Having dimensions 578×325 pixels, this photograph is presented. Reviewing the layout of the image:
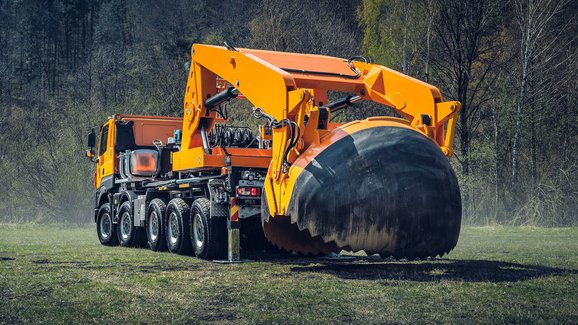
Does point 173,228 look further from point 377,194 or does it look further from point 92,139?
point 377,194

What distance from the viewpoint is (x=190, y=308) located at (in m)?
9.03

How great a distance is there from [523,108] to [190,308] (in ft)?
81.8

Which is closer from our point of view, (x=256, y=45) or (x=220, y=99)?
(x=220, y=99)

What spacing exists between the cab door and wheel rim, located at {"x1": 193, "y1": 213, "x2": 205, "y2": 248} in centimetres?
612

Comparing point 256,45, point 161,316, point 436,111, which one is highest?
point 256,45

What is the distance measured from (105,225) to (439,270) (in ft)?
39.1

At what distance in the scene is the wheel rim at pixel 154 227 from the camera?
709 inches

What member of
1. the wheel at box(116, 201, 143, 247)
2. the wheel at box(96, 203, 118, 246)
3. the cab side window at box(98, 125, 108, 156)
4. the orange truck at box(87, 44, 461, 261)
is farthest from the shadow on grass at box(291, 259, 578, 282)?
the cab side window at box(98, 125, 108, 156)

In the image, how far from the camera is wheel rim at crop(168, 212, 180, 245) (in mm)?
16703

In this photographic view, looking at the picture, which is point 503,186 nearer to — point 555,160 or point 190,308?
point 555,160

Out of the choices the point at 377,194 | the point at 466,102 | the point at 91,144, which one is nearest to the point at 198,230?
the point at 377,194

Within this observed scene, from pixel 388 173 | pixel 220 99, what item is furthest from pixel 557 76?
pixel 388 173

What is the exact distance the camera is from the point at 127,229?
20453 millimetres

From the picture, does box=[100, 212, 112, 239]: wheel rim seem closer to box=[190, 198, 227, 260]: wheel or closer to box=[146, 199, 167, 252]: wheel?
box=[146, 199, 167, 252]: wheel
